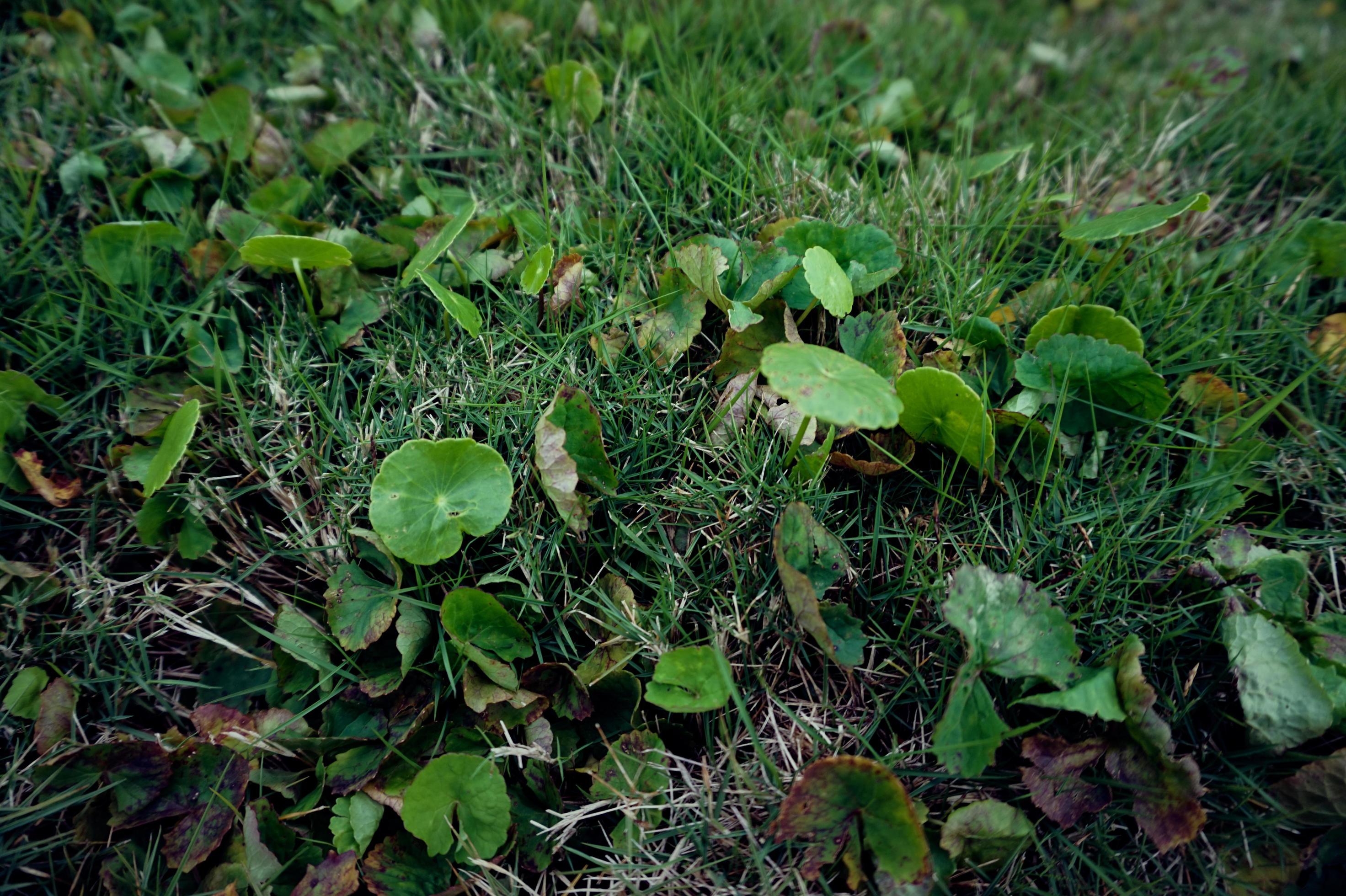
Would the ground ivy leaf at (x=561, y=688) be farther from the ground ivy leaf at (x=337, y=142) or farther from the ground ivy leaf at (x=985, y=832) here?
the ground ivy leaf at (x=337, y=142)

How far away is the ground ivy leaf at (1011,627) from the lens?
1.26m

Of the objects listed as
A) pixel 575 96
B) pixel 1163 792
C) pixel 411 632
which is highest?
pixel 575 96

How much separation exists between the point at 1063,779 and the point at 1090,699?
148 mm

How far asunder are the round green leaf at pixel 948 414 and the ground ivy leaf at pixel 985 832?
585 millimetres

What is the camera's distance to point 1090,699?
4.04 ft

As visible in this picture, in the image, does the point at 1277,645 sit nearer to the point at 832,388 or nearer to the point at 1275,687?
the point at 1275,687

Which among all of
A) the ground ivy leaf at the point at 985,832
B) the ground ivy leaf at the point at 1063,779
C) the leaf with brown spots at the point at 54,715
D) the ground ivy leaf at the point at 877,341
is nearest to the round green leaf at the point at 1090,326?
the ground ivy leaf at the point at 877,341

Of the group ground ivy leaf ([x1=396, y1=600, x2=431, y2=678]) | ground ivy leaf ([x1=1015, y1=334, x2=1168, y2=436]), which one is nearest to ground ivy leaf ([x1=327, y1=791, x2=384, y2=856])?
ground ivy leaf ([x1=396, y1=600, x2=431, y2=678])

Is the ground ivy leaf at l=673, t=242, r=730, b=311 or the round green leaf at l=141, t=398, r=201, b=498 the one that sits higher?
the ground ivy leaf at l=673, t=242, r=730, b=311

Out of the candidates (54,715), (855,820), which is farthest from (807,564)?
(54,715)

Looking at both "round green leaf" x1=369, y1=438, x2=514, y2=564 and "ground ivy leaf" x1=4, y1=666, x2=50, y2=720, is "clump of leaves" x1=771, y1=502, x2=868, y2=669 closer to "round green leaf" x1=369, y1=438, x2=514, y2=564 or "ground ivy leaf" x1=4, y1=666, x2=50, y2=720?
"round green leaf" x1=369, y1=438, x2=514, y2=564

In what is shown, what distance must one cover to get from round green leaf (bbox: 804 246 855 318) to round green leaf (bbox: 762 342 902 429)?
0.65 feet

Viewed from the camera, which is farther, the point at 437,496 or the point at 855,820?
the point at 437,496

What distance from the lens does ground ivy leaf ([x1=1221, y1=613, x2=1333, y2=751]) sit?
1.24 metres
